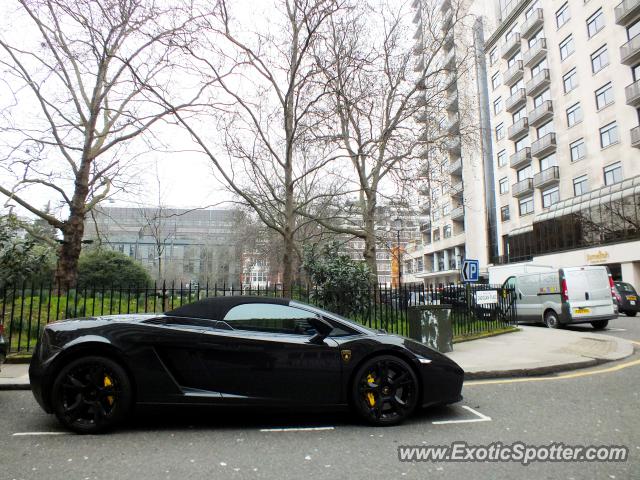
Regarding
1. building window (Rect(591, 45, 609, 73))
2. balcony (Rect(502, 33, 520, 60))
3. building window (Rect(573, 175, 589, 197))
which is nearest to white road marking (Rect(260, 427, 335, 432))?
building window (Rect(573, 175, 589, 197))

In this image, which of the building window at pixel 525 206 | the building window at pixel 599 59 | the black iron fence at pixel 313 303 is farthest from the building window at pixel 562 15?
the black iron fence at pixel 313 303

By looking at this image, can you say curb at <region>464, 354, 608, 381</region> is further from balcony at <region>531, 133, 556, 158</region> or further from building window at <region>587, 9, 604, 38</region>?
balcony at <region>531, 133, 556, 158</region>

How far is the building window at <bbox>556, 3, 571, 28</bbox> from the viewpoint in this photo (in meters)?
38.8

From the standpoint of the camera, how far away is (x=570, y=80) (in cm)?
3888

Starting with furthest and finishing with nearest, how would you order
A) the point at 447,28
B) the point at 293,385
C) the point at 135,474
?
1. the point at 447,28
2. the point at 293,385
3. the point at 135,474

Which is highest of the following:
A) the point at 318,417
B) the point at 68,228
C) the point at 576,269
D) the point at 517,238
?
the point at 517,238

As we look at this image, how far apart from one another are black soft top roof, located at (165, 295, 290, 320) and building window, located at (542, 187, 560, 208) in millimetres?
43627

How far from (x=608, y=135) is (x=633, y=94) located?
3.89m

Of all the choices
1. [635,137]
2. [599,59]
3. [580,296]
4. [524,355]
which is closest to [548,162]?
[599,59]

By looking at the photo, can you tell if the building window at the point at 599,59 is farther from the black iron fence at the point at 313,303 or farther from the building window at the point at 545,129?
the black iron fence at the point at 313,303

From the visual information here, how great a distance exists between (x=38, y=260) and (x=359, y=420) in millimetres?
9706

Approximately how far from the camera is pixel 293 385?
13.9ft

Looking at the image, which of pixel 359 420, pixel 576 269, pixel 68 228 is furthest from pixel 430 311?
pixel 68 228

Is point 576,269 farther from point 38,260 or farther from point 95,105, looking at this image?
point 95,105
